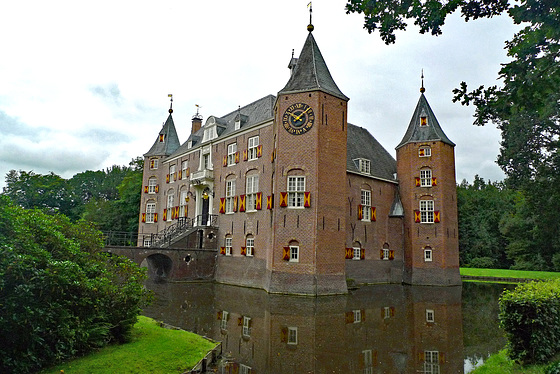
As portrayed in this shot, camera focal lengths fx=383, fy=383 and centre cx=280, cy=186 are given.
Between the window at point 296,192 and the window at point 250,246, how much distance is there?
4057 millimetres

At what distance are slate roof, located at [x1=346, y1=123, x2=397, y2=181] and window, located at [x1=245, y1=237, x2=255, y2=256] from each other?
7.41 m

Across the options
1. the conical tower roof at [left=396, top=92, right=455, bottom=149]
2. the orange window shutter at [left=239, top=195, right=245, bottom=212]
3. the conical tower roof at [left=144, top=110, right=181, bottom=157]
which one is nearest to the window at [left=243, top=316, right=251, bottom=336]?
the orange window shutter at [left=239, top=195, right=245, bottom=212]

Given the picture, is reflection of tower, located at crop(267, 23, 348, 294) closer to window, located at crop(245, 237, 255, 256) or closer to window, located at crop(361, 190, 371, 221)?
window, located at crop(245, 237, 255, 256)

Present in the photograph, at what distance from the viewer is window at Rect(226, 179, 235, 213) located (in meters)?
23.7

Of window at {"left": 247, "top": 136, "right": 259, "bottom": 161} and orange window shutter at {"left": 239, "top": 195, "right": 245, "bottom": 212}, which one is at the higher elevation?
window at {"left": 247, "top": 136, "right": 259, "bottom": 161}

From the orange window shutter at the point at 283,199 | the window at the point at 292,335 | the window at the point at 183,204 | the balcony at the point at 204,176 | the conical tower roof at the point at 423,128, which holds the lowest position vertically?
the window at the point at 292,335

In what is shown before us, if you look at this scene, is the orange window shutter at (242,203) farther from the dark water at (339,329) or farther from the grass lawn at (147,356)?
the grass lawn at (147,356)

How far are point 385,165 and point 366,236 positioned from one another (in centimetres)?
631

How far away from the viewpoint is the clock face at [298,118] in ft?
62.2

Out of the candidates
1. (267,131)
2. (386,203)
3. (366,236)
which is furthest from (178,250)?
(386,203)

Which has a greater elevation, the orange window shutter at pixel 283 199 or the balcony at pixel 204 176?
the balcony at pixel 204 176

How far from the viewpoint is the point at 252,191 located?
73.5 ft

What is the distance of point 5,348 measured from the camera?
18.7ft

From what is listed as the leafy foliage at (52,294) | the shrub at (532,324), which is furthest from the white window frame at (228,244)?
the shrub at (532,324)
